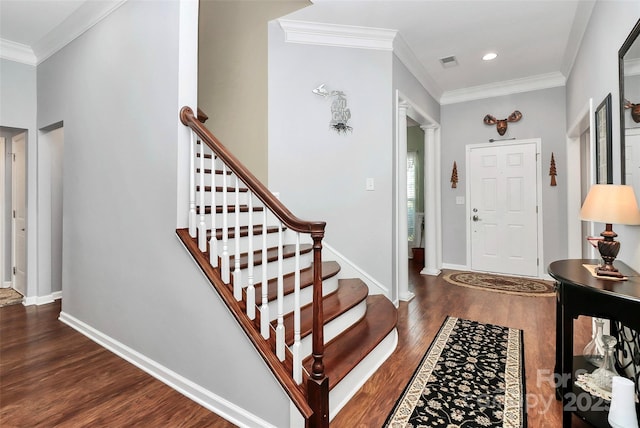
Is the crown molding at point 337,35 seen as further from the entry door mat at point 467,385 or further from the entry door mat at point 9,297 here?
the entry door mat at point 9,297

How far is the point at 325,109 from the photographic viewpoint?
10.9 feet

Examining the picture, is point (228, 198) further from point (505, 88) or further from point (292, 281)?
point (505, 88)

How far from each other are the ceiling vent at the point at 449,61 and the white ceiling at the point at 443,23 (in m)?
0.07

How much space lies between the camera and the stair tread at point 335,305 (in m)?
1.91

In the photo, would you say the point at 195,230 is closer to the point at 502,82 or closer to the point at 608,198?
the point at 608,198

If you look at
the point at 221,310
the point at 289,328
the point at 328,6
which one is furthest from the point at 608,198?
the point at 328,6

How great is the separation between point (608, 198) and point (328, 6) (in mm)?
2596

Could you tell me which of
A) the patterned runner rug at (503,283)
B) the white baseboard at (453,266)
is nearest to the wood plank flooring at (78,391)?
the patterned runner rug at (503,283)

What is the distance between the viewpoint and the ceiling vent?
12.6 feet

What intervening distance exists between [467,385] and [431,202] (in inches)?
127

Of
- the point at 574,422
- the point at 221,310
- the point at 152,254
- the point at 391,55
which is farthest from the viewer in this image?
the point at 391,55

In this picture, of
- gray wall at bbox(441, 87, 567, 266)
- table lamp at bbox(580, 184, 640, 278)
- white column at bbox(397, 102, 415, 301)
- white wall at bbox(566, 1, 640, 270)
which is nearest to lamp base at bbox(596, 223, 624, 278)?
table lamp at bbox(580, 184, 640, 278)

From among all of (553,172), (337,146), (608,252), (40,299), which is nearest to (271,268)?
(337,146)

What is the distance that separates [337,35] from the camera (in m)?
3.25
